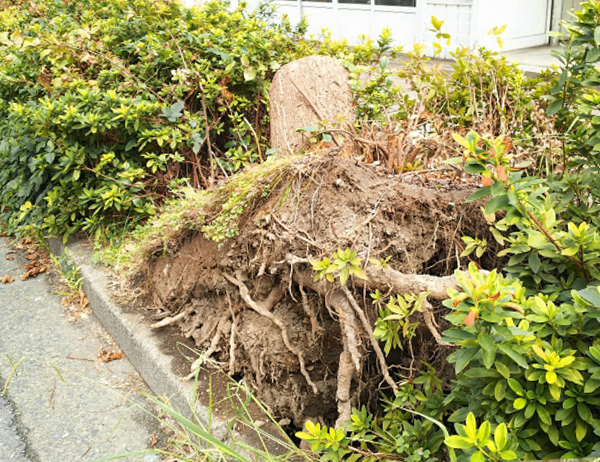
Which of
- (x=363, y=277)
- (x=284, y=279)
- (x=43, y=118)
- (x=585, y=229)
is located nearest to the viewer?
(x=585, y=229)

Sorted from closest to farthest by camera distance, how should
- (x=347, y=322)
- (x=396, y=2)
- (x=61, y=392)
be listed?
1. (x=347, y=322)
2. (x=61, y=392)
3. (x=396, y=2)

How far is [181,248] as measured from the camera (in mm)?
3264

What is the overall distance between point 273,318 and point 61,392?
4.28 feet

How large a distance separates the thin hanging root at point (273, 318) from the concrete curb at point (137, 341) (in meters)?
0.38

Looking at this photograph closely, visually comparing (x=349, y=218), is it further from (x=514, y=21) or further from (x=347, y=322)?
(x=514, y=21)

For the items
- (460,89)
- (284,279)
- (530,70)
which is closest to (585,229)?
(284,279)

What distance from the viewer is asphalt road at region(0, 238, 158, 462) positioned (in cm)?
270

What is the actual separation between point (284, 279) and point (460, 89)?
1802 millimetres

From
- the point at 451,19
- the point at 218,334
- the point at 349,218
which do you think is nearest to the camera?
the point at 349,218

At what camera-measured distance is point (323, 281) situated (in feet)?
7.59

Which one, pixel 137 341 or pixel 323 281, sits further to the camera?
pixel 137 341

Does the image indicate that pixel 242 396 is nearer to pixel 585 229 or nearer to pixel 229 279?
pixel 229 279

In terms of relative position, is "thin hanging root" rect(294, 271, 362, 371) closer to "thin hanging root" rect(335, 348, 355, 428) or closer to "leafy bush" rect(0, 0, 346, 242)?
"thin hanging root" rect(335, 348, 355, 428)

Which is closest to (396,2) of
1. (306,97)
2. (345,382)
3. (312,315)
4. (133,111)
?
(306,97)
